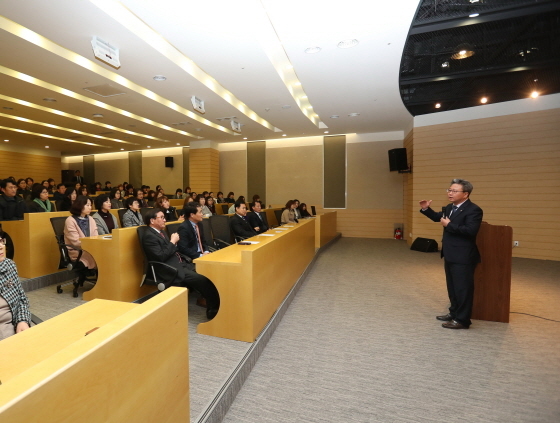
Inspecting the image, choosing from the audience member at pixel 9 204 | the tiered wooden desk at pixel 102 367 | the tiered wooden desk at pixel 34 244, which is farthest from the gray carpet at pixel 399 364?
the audience member at pixel 9 204

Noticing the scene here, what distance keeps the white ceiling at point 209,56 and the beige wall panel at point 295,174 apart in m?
3.02

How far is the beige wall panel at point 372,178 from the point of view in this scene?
10465 millimetres

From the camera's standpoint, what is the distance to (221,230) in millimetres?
5094

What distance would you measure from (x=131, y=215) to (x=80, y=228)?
1.07 metres

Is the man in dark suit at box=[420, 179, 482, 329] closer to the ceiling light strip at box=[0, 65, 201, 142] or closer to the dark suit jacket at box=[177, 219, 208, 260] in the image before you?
the dark suit jacket at box=[177, 219, 208, 260]

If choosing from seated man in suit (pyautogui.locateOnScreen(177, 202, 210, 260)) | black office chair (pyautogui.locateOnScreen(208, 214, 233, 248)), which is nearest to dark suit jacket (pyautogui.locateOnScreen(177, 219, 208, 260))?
seated man in suit (pyautogui.locateOnScreen(177, 202, 210, 260))

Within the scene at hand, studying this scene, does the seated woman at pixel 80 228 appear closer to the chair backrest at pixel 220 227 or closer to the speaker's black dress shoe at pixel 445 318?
the chair backrest at pixel 220 227

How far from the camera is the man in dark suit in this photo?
3.11 meters

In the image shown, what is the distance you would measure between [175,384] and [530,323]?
3831 millimetres

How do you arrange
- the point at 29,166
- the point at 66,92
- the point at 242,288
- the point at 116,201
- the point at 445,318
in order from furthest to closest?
the point at 29,166 < the point at 116,201 < the point at 66,92 < the point at 445,318 < the point at 242,288

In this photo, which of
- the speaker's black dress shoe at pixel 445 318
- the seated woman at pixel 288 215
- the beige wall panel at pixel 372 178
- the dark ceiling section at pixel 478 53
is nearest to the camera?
the speaker's black dress shoe at pixel 445 318

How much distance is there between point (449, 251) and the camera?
10.7 ft

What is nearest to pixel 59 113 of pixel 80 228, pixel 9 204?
pixel 9 204

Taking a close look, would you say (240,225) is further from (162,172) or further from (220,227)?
(162,172)
